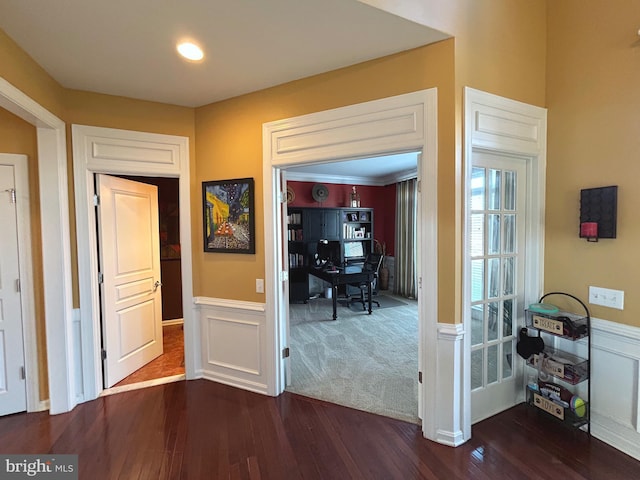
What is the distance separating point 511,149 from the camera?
2383 millimetres

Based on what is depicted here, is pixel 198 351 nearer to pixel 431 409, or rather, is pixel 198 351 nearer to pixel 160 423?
pixel 160 423

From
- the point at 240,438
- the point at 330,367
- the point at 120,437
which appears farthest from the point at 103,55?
the point at 330,367

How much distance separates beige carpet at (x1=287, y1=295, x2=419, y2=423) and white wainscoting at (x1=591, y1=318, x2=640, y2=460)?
1.24 m

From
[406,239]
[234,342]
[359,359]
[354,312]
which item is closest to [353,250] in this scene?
[406,239]

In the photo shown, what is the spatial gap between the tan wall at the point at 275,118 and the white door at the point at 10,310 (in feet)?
4.41

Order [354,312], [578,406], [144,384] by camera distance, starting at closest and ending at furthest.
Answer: [578,406], [144,384], [354,312]

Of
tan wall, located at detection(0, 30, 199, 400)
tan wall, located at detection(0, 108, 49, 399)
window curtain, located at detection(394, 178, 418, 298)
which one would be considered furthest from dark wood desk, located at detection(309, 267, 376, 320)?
tan wall, located at detection(0, 108, 49, 399)

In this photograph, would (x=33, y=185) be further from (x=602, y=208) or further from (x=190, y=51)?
(x=602, y=208)

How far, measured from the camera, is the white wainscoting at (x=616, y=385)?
2.07 m

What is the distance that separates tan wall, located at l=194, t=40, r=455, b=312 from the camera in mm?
2133

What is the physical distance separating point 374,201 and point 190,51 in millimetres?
5967

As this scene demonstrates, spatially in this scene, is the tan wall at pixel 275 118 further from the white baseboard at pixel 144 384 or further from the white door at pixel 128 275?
the white baseboard at pixel 144 384

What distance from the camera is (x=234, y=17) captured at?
1.85 meters

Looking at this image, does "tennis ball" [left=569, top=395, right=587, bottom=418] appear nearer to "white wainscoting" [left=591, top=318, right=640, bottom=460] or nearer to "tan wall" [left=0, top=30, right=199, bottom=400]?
"white wainscoting" [left=591, top=318, right=640, bottom=460]
